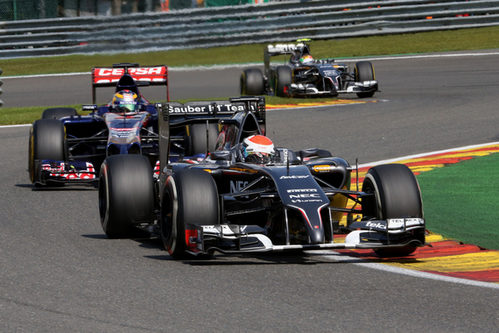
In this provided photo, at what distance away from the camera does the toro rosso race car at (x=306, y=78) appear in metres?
22.4

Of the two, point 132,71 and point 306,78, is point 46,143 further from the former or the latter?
point 306,78

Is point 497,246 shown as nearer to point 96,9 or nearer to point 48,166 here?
point 48,166

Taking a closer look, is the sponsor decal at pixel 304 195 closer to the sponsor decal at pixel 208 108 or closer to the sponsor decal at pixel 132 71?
the sponsor decal at pixel 208 108

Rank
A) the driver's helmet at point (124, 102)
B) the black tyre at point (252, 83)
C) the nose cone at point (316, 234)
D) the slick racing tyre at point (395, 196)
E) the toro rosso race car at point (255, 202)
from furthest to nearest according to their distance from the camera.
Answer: the black tyre at point (252, 83)
the driver's helmet at point (124, 102)
the slick racing tyre at point (395, 196)
the toro rosso race car at point (255, 202)
the nose cone at point (316, 234)

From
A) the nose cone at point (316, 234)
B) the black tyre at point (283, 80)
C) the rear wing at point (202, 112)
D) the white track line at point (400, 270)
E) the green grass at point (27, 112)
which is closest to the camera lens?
the white track line at point (400, 270)

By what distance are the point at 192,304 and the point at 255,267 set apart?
1.28 metres

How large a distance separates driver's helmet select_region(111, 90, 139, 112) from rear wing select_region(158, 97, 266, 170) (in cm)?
337

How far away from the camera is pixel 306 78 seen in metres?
23.2

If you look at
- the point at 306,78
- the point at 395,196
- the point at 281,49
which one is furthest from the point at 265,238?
the point at 281,49

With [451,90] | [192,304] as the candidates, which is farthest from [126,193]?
[451,90]

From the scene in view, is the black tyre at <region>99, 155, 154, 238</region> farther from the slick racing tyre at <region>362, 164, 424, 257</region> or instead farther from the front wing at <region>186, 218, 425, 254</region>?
the slick racing tyre at <region>362, 164, 424, 257</region>

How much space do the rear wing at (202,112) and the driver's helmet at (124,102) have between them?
3368mm

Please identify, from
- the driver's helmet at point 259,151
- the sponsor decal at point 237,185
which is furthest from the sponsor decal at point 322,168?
the sponsor decal at point 237,185

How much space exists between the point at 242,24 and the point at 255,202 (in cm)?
2480
